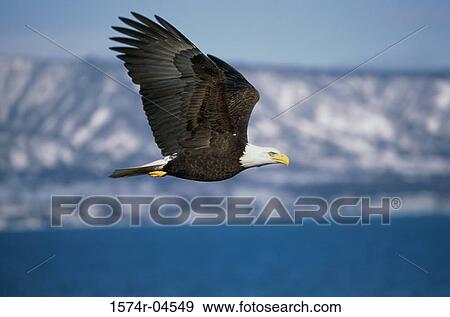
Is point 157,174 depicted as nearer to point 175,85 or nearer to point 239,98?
point 175,85

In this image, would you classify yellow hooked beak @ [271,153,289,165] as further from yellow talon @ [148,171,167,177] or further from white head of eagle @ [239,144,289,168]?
yellow talon @ [148,171,167,177]

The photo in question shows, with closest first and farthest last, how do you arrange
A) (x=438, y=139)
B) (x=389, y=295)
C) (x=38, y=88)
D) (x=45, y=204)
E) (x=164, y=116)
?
(x=164, y=116)
(x=389, y=295)
(x=45, y=204)
(x=438, y=139)
(x=38, y=88)

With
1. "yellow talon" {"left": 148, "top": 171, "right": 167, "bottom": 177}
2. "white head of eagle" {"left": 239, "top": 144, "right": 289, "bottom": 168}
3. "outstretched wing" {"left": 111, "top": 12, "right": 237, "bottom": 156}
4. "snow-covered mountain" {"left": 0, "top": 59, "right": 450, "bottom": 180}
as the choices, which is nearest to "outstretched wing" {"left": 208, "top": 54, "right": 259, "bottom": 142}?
"white head of eagle" {"left": 239, "top": 144, "right": 289, "bottom": 168}

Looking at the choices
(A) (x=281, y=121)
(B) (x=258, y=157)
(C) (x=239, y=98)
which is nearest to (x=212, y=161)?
(B) (x=258, y=157)

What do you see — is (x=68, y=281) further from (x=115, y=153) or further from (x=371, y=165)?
(x=371, y=165)

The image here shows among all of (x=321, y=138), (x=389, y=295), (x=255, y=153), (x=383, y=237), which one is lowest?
(x=389, y=295)

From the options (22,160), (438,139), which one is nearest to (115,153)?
(22,160)
